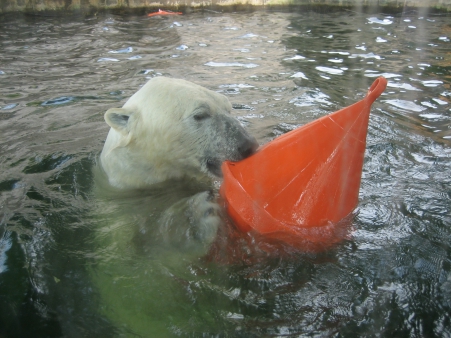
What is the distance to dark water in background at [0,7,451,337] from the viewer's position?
2.00m

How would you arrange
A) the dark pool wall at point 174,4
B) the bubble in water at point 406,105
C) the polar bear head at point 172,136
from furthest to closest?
the dark pool wall at point 174,4
the bubble in water at point 406,105
the polar bear head at point 172,136

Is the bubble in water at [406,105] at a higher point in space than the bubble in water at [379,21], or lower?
lower

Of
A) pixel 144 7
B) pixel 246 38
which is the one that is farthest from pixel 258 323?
pixel 144 7

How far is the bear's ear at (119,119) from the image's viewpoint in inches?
115

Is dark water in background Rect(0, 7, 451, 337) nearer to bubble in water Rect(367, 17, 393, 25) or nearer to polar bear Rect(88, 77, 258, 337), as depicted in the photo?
polar bear Rect(88, 77, 258, 337)

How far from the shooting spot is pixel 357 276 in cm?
216

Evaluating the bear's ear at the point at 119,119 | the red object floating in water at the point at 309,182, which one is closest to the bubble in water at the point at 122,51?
the bear's ear at the point at 119,119

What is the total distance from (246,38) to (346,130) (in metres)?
7.32

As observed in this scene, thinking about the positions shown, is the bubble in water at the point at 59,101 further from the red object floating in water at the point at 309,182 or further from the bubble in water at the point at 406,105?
the bubble in water at the point at 406,105

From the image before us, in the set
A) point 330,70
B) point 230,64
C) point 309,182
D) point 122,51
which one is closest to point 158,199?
point 309,182

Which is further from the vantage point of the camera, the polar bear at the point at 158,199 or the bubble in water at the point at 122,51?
the bubble in water at the point at 122,51

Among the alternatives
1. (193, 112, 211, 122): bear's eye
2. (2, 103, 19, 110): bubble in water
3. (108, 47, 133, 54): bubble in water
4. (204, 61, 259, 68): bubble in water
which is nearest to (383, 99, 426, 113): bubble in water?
(204, 61, 259, 68): bubble in water

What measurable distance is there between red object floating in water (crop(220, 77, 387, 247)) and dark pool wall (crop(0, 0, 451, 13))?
11.3 meters

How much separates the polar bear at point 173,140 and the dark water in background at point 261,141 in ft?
1.51
